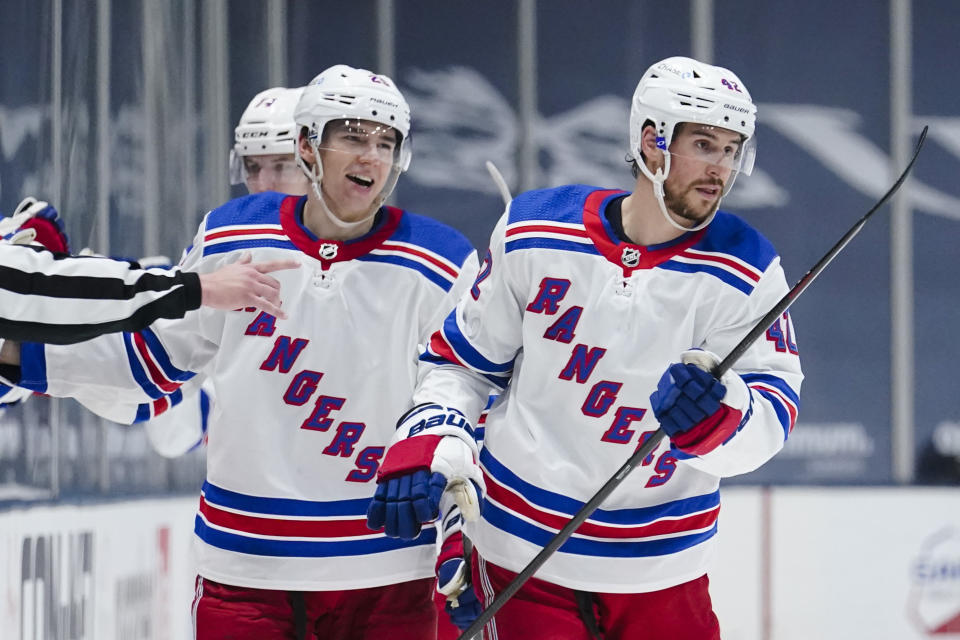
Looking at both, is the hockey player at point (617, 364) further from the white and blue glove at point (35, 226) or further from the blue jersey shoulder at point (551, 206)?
the white and blue glove at point (35, 226)

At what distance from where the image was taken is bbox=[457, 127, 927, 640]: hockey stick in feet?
6.22

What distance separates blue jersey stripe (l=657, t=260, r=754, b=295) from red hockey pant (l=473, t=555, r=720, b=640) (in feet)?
1.53

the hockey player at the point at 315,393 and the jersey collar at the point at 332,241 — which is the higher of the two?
the jersey collar at the point at 332,241

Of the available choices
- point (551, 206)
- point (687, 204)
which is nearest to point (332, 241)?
point (551, 206)

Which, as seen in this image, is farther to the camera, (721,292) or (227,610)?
(227,610)

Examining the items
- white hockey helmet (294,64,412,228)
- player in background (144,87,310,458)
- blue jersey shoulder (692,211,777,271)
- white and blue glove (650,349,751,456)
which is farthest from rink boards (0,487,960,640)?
white and blue glove (650,349,751,456)

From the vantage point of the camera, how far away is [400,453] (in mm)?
2037

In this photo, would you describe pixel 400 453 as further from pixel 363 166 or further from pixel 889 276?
pixel 889 276

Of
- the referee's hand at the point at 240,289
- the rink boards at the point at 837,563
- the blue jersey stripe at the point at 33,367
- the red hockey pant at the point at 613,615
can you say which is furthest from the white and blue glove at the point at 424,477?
the rink boards at the point at 837,563

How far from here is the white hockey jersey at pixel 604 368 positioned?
7.08ft

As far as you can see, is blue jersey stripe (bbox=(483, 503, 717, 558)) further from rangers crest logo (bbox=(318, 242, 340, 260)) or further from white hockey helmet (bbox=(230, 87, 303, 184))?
white hockey helmet (bbox=(230, 87, 303, 184))

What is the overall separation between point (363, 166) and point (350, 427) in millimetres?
474

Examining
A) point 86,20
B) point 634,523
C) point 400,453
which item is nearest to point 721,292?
point 634,523

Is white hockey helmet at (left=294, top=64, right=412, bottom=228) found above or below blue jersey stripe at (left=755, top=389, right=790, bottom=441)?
above
